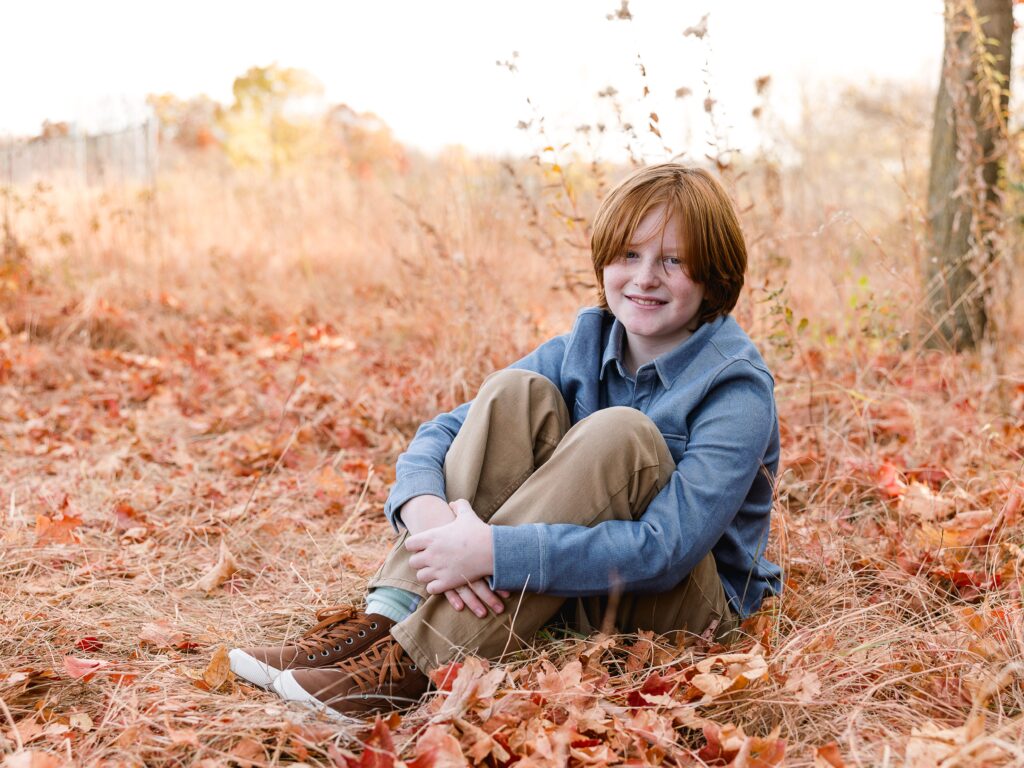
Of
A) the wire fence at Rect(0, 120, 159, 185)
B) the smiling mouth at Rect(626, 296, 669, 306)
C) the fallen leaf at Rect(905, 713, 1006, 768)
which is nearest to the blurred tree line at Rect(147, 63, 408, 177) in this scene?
the wire fence at Rect(0, 120, 159, 185)

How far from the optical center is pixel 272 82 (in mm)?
15500

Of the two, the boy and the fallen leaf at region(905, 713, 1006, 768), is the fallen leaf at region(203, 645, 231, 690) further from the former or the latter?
the fallen leaf at region(905, 713, 1006, 768)

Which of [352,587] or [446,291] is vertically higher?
[446,291]

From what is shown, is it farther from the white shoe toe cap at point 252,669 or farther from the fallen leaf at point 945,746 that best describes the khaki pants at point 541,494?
the fallen leaf at point 945,746

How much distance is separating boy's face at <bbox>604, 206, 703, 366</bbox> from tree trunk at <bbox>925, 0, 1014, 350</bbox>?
201 cm

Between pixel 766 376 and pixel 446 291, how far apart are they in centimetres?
262

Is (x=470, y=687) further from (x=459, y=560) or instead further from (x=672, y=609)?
(x=672, y=609)

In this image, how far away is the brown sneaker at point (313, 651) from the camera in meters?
1.80

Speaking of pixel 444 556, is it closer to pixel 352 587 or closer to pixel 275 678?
pixel 275 678

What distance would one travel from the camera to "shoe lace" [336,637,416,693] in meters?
1.76

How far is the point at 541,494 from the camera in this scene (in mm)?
1822

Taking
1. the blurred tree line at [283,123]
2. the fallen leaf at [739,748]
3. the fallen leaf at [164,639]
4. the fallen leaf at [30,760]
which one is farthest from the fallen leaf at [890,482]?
the blurred tree line at [283,123]

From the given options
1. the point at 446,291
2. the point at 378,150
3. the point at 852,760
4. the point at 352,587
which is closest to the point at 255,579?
the point at 352,587

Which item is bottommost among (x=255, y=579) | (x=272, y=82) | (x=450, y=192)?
(x=255, y=579)
